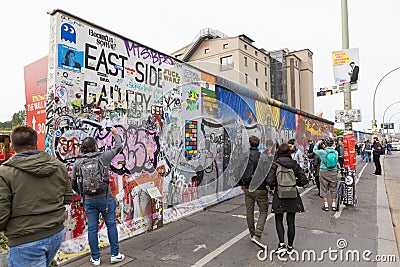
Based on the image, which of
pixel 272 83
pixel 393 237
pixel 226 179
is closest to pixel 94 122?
pixel 226 179

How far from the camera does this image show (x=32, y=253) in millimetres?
2176

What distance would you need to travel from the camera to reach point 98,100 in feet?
15.5

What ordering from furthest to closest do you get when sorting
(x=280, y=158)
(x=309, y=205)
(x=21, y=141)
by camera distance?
(x=309, y=205), (x=280, y=158), (x=21, y=141)

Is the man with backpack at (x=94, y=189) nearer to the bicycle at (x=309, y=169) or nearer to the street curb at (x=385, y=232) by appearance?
the street curb at (x=385, y=232)

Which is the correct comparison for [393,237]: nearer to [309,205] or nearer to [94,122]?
[309,205]

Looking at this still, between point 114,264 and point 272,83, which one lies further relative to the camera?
point 272,83

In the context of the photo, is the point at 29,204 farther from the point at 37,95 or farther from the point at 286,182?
the point at 286,182

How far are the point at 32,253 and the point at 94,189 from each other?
152 cm

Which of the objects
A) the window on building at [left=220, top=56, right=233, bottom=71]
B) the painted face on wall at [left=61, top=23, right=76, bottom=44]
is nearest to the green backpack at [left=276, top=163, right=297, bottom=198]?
the painted face on wall at [left=61, top=23, right=76, bottom=44]

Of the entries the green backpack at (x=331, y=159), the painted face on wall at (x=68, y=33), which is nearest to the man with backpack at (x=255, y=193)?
the green backpack at (x=331, y=159)

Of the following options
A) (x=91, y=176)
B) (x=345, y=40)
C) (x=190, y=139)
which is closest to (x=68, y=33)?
(x=91, y=176)

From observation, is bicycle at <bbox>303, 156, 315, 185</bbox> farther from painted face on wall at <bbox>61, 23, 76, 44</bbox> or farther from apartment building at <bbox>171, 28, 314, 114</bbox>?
apartment building at <bbox>171, 28, 314, 114</bbox>

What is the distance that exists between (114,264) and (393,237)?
4.66 meters

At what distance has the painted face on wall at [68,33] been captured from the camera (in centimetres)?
421
